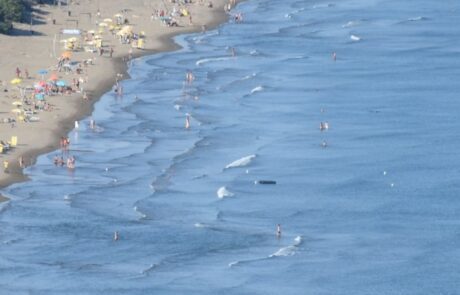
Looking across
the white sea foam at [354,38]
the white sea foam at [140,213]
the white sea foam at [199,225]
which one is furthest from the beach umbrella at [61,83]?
the white sea foam at [354,38]

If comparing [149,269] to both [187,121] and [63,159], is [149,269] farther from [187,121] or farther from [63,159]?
[187,121]

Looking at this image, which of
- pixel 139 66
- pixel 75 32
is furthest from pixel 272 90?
pixel 75 32

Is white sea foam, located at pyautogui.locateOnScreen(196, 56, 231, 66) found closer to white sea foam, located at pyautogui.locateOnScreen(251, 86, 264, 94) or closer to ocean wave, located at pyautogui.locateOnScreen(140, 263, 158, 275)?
white sea foam, located at pyautogui.locateOnScreen(251, 86, 264, 94)

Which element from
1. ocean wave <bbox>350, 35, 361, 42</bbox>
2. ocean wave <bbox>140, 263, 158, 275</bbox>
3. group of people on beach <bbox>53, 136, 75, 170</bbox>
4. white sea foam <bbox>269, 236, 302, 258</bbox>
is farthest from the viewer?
ocean wave <bbox>350, 35, 361, 42</bbox>

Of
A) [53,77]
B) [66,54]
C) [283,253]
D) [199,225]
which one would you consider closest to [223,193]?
[199,225]

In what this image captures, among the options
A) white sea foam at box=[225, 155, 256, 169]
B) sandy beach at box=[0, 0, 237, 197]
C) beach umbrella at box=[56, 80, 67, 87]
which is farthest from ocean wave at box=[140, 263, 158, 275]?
beach umbrella at box=[56, 80, 67, 87]

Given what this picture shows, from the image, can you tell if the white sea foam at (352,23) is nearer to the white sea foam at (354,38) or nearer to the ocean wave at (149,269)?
the white sea foam at (354,38)
